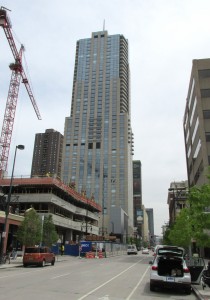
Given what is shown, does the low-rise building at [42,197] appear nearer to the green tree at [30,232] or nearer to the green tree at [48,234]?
the green tree at [48,234]

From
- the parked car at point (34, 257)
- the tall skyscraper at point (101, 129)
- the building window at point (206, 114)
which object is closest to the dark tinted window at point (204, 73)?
the building window at point (206, 114)

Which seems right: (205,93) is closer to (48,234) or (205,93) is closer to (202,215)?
(48,234)

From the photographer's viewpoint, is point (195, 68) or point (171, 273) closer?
point (171, 273)

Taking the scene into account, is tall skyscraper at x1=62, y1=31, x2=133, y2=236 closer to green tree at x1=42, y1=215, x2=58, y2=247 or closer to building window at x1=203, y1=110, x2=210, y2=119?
building window at x1=203, y1=110, x2=210, y2=119

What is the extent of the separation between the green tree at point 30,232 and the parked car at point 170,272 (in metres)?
28.6

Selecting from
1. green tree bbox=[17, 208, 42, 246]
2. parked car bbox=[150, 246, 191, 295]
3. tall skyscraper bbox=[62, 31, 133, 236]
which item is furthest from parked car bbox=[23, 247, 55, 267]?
tall skyscraper bbox=[62, 31, 133, 236]

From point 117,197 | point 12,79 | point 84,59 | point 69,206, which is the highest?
point 84,59

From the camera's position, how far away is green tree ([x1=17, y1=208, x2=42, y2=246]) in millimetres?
40438

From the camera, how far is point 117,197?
163m

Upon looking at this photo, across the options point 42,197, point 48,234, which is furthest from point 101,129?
point 48,234

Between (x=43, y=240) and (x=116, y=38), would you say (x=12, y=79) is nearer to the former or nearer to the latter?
(x=43, y=240)

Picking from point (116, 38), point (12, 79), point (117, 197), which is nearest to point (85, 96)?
Answer: point (116, 38)

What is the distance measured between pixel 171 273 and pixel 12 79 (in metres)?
73.3

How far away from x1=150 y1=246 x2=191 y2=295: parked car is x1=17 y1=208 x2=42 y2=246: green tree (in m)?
28.6
